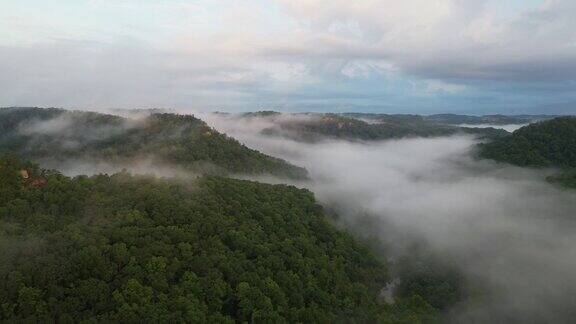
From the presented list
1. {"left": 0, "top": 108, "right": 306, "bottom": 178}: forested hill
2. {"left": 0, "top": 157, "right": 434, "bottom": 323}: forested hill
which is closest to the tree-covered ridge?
{"left": 0, "top": 108, "right": 306, "bottom": 178}: forested hill

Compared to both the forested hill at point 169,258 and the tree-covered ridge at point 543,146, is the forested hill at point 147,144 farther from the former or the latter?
the tree-covered ridge at point 543,146

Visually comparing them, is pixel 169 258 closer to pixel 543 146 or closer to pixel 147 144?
pixel 147 144

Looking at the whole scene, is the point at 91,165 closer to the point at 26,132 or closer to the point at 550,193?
the point at 26,132

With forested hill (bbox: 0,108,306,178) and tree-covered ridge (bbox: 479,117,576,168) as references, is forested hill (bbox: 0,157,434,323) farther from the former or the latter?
tree-covered ridge (bbox: 479,117,576,168)

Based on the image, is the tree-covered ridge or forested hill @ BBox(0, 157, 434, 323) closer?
forested hill @ BBox(0, 157, 434, 323)

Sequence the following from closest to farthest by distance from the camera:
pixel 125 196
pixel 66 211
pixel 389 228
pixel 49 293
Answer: pixel 49 293 → pixel 66 211 → pixel 125 196 → pixel 389 228

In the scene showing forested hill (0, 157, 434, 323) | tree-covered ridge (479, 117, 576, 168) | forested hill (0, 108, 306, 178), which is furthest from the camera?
tree-covered ridge (479, 117, 576, 168)

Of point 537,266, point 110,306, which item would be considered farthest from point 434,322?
point 110,306
